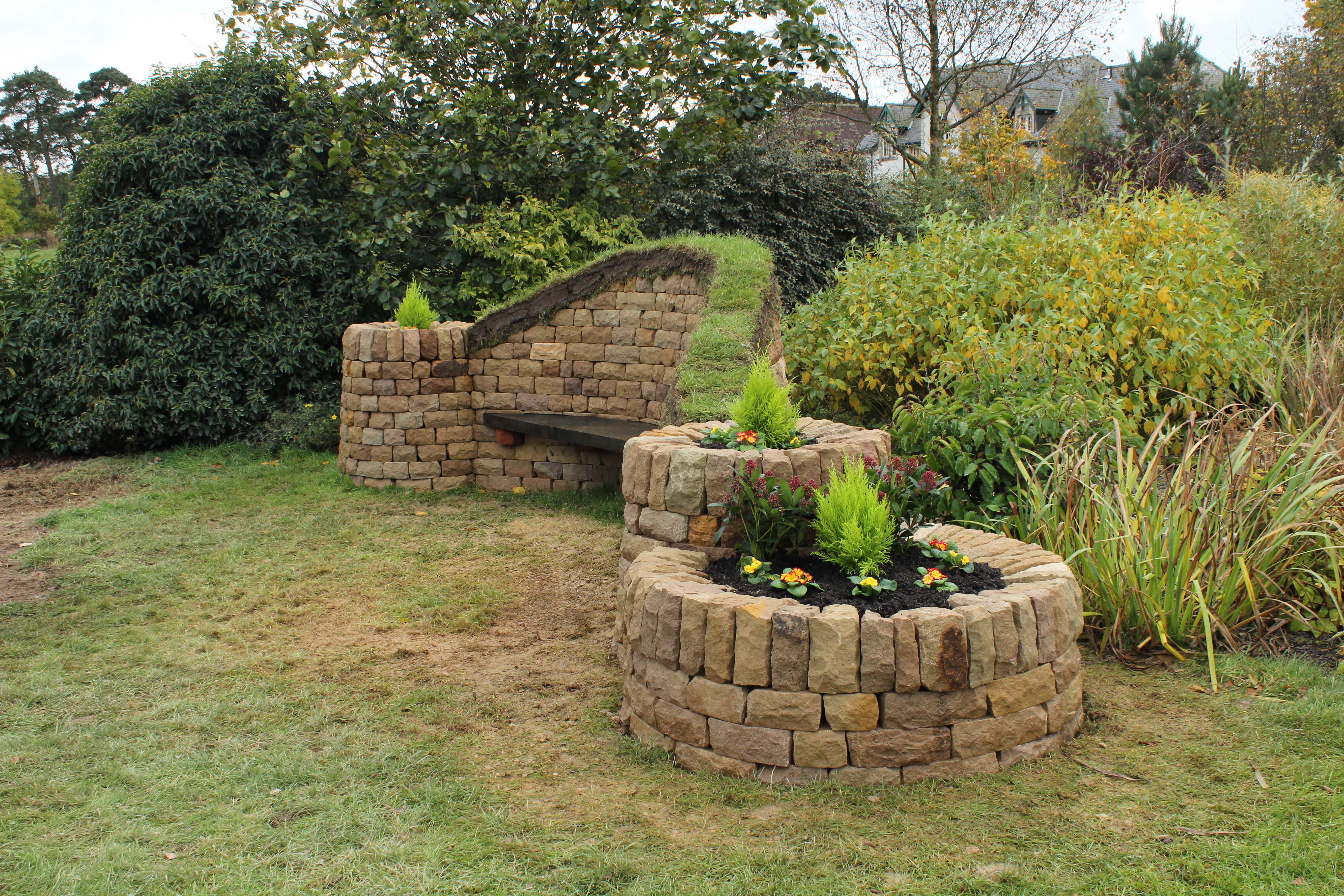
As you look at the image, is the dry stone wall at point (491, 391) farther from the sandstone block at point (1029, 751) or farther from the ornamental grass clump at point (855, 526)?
the sandstone block at point (1029, 751)

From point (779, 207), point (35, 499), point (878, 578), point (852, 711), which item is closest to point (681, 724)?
point (852, 711)

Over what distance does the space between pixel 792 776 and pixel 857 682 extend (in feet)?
1.24

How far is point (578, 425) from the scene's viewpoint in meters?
7.16

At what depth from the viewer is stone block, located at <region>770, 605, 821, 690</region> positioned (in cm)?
300

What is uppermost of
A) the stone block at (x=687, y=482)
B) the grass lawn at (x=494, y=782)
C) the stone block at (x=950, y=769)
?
the stone block at (x=687, y=482)

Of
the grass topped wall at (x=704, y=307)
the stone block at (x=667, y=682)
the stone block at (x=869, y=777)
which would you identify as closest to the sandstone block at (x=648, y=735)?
the stone block at (x=667, y=682)

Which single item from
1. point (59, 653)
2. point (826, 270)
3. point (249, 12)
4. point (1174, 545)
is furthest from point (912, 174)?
point (59, 653)

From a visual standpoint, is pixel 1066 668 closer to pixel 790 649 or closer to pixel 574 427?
pixel 790 649

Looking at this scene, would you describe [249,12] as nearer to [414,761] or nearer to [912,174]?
[414,761]

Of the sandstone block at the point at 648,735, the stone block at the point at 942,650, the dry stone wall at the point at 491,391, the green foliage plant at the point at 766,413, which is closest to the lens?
the stone block at the point at 942,650

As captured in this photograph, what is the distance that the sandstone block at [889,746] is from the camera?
3.01 m

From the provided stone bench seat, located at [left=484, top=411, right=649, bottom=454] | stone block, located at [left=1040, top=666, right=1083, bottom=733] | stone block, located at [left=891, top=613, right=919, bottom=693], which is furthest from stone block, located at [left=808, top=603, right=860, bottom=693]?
stone bench seat, located at [left=484, top=411, right=649, bottom=454]

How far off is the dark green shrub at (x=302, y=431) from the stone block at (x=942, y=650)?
7079 millimetres

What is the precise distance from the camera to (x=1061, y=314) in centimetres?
617
